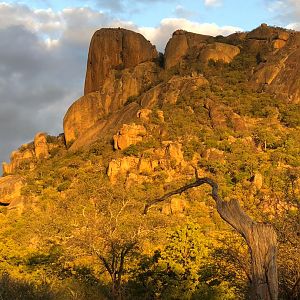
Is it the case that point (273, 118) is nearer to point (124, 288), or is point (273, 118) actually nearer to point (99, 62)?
point (99, 62)

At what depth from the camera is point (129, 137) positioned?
58625 mm

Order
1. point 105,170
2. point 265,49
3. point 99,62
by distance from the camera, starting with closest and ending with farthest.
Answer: point 105,170, point 265,49, point 99,62

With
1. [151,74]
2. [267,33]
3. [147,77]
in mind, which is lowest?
[147,77]

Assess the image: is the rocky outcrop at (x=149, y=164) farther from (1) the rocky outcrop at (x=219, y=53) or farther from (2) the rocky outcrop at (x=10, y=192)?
(1) the rocky outcrop at (x=219, y=53)

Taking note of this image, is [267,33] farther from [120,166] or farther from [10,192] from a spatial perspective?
[10,192]

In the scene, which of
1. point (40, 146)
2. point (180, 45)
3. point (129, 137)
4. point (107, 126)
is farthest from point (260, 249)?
point (180, 45)

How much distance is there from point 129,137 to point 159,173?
8199 millimetres

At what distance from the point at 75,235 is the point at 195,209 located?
23.8 m

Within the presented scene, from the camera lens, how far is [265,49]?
77.0 meters

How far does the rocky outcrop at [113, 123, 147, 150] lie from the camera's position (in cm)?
5831

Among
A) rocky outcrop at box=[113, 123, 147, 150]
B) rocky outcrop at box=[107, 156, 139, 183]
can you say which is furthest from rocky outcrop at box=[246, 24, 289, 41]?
rocky outcrop at box=[107, 156, 139, 183]

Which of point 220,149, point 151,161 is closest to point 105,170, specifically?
point 151,161

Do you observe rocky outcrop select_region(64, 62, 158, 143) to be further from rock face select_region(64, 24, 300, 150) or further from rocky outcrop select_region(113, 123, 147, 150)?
rocky outcrop select_region(113, 123, 147, 150)

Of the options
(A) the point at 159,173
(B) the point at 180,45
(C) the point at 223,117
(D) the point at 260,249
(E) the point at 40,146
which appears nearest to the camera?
(D) the point at 260,249
